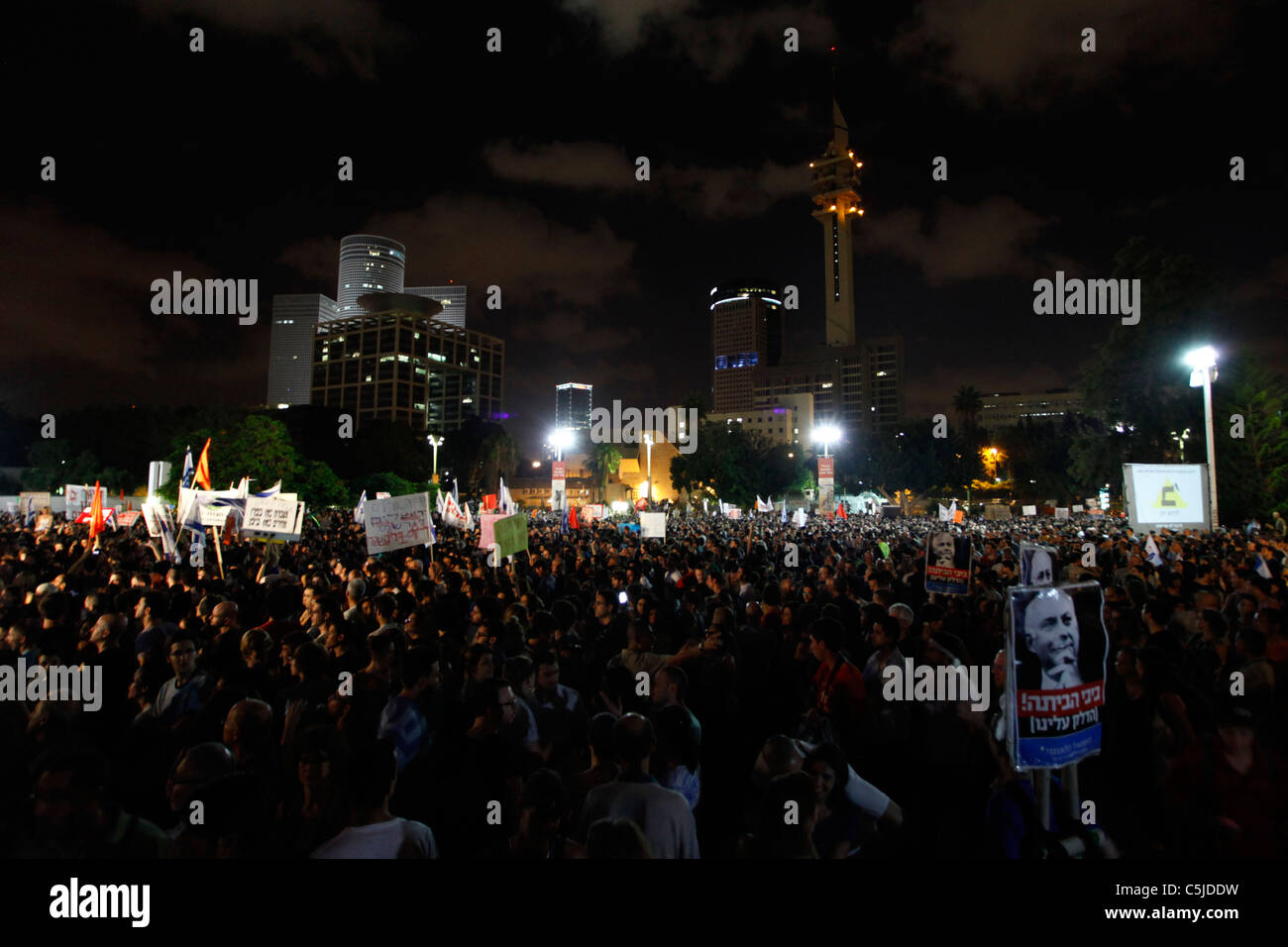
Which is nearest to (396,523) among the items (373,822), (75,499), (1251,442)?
(373,822)

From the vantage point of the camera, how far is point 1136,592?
901cm

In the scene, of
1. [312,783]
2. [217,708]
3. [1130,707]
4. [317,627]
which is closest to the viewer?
[312,783]

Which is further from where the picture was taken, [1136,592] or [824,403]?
[824,403]

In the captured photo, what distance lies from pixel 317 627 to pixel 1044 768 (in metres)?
6.87

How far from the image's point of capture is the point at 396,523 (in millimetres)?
12023

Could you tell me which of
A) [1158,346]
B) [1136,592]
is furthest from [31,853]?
[1158,346]

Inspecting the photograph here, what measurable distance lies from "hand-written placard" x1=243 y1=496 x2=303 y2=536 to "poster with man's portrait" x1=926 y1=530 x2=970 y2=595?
37.3 feet

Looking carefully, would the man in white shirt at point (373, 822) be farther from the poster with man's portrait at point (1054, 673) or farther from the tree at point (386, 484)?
the tree at point (386, 484)

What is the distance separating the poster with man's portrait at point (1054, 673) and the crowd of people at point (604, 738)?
0.91 ft

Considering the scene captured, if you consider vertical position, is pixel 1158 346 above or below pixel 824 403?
below

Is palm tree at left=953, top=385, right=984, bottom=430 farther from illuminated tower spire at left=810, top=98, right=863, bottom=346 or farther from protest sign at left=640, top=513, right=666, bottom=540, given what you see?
protest sign at left=640, top=513, right=666, bottom=540

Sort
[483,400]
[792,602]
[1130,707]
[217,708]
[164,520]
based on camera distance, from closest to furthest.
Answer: [217,708] → [1130,707] → [792,602] → [164,520] → [483,400]

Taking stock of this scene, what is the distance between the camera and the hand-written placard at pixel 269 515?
12.8 m
